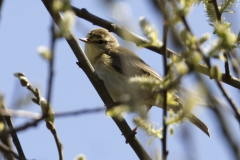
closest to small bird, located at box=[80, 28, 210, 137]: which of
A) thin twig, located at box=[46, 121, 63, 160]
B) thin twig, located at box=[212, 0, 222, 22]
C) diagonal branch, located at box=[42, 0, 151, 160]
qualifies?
diagonal branch, located at box=[42, 0, 151, 160]

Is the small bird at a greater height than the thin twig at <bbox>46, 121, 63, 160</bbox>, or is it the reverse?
the thin twig at <bbox>46, 121, 63, 160</bbox>

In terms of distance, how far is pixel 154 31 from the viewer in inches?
86.7

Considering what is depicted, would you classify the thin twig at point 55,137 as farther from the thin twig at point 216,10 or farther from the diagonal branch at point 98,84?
the thin twig at point 216,10

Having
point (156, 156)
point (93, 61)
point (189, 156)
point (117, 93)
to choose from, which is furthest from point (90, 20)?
point (189, 156)

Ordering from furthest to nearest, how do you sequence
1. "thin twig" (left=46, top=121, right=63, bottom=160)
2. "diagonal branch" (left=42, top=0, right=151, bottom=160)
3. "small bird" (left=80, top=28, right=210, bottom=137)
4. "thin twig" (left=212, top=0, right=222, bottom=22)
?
"small bird" (left=80, top=28, right=210, bottom=137), "diagonal branch" (left=42, top=0, right=151, bottom=160), "thin twig" (left=46, top=121, right=63, bottom=160), "thin twig" (left=212, top=0, right=222, bottom=22)

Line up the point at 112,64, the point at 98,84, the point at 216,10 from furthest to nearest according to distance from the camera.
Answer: the point at 112,64 < the point at 98,84 < the point at 216,10

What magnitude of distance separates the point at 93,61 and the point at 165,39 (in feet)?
15.8

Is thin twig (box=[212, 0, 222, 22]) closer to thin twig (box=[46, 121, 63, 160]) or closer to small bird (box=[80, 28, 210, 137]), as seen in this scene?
thin twig (box=[46, 121, 63, 160])

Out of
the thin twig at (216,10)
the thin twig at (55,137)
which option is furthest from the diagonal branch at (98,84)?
the thin twig at (216,10)

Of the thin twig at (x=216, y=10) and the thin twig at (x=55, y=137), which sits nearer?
the thin twig at (x=216, y=10)

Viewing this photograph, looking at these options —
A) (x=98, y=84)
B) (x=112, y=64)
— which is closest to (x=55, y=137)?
(x=98, y=84)

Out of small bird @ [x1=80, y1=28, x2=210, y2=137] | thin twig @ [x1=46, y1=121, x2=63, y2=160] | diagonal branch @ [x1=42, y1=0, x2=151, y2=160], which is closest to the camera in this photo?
thin twig @ [x1=46, y1=121, x2=63, y2=160]

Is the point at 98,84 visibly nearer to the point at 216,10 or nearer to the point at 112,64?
the point at 216,10

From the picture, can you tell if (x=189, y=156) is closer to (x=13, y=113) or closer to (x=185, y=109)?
(x=185, y=109)
